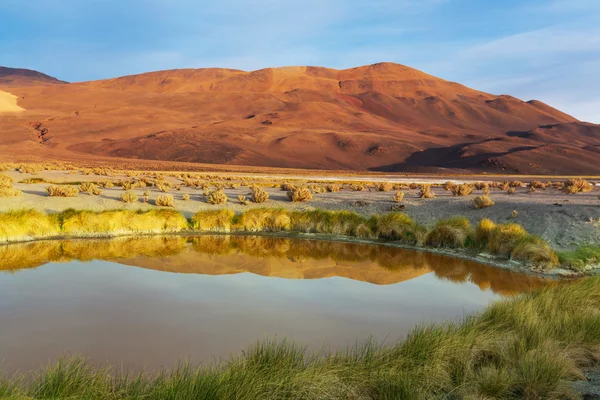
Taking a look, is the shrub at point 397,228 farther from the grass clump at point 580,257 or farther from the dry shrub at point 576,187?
the dry shrub at point 576,187

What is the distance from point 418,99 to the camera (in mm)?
194875

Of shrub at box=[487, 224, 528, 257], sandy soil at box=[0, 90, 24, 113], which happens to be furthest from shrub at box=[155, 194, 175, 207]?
sandy soil at box=[0, 90, 24, 113]

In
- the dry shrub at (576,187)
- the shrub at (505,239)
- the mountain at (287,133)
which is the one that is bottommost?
the shrub at (505,239)

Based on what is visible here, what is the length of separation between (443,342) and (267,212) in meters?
14.5

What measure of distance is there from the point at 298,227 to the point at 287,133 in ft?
344

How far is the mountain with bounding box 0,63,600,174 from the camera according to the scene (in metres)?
103

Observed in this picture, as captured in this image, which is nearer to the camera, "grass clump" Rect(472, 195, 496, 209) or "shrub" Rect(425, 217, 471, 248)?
"shrub" Rect(425, 217, 471, 248)

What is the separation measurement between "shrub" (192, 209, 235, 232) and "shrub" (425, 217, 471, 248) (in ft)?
25.7

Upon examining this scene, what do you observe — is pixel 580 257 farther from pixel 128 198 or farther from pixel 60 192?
pixel 60 192

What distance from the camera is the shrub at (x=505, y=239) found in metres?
15.5

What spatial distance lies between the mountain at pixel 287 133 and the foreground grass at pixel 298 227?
7849 cm

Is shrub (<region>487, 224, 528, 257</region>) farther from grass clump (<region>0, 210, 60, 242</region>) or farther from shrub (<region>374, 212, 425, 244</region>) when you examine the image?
grass clump (<region>0, 210, 60, 242</region>)

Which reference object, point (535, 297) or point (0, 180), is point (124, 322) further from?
point (0, 180)

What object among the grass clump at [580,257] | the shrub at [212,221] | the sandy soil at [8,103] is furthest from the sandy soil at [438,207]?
the sandy soil at [8,103]
